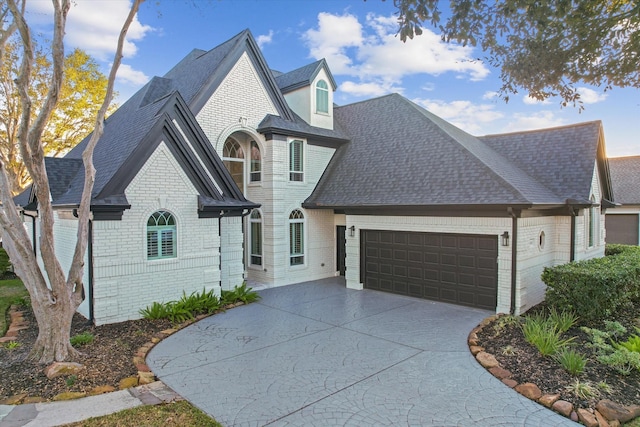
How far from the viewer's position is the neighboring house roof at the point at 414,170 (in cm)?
1136

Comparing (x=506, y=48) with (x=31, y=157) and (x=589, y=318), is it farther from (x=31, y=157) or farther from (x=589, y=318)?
(x=31, y=157)

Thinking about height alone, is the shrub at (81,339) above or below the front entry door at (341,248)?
below

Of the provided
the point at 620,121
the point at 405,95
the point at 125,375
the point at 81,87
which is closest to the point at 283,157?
the point at 405,95

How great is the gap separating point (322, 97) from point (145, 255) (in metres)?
9.83

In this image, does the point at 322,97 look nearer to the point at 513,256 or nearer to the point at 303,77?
the point at 303,77

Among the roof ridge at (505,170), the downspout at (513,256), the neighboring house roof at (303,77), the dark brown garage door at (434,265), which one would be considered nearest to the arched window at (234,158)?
the neighboring house roof at (303,77)

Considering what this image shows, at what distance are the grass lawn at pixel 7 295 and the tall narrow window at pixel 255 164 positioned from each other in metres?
8.46

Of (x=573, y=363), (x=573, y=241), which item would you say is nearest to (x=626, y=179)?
(x=573, y=241)

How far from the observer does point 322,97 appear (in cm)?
1666

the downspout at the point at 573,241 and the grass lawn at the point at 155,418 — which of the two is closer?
the grass lawn at the point at 155,418

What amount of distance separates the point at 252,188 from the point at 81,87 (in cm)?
1647

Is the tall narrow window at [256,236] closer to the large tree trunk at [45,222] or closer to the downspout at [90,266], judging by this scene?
the downspout at [90,266]

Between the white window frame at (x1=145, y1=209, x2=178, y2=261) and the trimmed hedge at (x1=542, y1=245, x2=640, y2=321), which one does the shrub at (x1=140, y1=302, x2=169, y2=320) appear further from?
the trimmed hedge at (x1=542, y1=245, x2=640, y2=321)

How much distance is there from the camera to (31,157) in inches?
262
